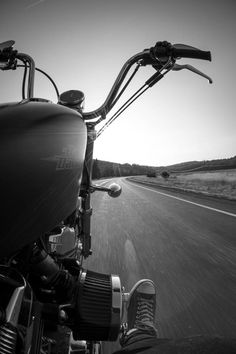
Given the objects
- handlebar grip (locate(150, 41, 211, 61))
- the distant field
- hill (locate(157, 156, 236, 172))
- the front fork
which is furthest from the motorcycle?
hill (locate(157, 156, 236, 172))

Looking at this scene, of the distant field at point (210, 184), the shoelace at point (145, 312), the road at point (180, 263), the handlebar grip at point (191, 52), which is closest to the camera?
the handlebar grip at point (191, 52)

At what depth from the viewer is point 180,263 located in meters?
2.83

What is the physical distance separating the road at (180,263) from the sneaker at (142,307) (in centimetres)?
21

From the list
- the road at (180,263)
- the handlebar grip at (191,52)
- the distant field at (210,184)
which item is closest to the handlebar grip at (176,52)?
the handlebar grip at (191,52)

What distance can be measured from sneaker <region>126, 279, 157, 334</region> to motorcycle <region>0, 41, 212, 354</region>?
370mm

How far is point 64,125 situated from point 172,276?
7.44 feet

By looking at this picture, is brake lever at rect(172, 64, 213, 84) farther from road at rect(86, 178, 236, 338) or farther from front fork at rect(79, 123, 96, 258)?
road at rect(86, 178, 236, 338)

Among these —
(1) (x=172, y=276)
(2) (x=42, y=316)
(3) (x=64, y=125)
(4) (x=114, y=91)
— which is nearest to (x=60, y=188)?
(3) (x=64, y=125)

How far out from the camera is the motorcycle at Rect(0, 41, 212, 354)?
61cm

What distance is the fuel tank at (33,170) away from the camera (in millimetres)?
616

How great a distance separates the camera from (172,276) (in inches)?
97.7

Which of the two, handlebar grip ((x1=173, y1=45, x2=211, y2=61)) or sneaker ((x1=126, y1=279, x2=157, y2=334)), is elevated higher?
handlebar grip ((x1=173, y1=45, x2=211, y2=61))

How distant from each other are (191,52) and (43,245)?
4.72ft

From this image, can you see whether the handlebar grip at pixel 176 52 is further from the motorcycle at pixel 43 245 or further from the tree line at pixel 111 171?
the tree line at pixel 111 171
